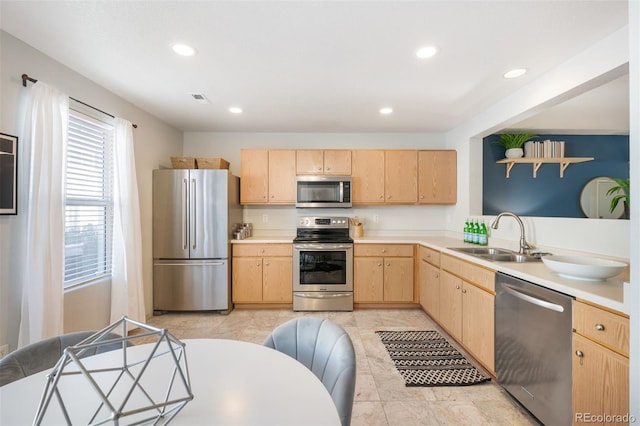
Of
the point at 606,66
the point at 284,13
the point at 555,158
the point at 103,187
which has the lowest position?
the point at 103,187

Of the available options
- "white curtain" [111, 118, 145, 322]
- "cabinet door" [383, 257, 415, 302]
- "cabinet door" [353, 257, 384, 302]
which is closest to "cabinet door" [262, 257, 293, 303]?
"cabinet door" [353, 257, 384, 302]

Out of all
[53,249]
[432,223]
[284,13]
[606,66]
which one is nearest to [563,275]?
[606,66]

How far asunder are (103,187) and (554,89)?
4.03m

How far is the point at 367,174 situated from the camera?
3943 mm

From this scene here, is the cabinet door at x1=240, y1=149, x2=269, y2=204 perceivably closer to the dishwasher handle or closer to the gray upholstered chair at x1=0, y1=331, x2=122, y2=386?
the gray upholstered chair at x1=0, y1=331, x2=122, y2=386

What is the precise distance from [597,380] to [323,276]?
2.61 m

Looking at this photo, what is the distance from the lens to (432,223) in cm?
426

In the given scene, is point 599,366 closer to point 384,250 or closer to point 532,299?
point 532,299

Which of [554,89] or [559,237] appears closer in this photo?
[554,89]

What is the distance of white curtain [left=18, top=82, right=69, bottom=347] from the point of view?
1.91 metres

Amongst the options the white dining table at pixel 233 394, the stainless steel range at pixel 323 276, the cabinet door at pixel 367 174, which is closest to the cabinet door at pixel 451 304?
the stainless steel range at pixel 323 276

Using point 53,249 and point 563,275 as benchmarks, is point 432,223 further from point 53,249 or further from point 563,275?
point 53,249

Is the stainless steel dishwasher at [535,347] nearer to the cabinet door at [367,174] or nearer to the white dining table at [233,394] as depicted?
the white dining table at [233,394]

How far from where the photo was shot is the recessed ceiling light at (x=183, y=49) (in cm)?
195
